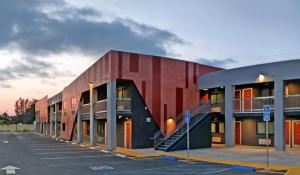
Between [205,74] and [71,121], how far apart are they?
67.7ft

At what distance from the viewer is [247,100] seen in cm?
3031

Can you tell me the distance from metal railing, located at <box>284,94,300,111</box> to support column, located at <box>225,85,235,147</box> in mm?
4758

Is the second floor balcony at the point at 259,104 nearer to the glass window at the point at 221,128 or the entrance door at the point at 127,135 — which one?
the glass window at the point at 221,128

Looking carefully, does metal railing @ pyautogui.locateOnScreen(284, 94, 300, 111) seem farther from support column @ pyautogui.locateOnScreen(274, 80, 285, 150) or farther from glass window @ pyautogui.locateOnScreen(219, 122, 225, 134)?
glass window @ pyautogui.locateOnScreen(219, 122, 225, 134)

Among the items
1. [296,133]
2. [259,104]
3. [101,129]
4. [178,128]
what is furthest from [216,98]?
[101,129]

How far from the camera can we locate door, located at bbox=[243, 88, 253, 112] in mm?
29462

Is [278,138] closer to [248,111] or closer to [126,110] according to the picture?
[248,111]

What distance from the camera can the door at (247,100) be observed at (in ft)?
96.7

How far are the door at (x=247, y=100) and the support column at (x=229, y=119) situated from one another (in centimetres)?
111

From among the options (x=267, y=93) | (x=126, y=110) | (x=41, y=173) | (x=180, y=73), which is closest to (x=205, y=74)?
(x=180, y=73)

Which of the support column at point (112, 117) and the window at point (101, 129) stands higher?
the support column at point (112, 117)

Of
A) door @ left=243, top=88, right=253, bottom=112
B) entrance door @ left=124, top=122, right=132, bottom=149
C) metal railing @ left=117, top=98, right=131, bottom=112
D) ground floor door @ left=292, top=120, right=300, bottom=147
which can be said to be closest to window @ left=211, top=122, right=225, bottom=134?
door @ left=243, top=88, right=253, bottom=112

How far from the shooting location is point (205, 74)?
3356 centimetres

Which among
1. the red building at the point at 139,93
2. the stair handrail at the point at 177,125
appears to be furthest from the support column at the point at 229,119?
the red building at the point at 139,93
